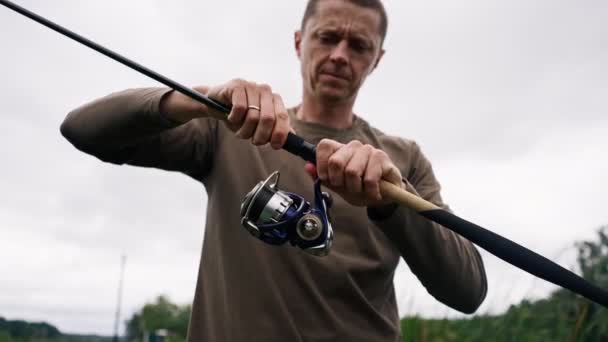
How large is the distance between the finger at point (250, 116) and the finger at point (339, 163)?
247 mm

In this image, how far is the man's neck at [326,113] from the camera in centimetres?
308

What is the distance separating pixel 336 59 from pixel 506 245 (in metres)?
1.41

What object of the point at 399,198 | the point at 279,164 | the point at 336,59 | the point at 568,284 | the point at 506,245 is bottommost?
the point at 568,284

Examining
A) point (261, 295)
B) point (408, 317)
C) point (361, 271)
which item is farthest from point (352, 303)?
point (408, 317)

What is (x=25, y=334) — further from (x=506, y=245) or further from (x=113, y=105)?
(x=506, y=245)

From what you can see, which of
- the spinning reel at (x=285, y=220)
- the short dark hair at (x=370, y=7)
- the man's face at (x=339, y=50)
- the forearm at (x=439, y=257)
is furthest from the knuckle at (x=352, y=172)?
the short dark hair at (x=370, y=7)

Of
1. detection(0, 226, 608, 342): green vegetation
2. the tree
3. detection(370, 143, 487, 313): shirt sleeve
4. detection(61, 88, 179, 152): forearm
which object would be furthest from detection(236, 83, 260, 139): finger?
the tree

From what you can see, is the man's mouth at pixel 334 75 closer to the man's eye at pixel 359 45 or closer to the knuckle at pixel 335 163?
the man's eye at pixel 359 45

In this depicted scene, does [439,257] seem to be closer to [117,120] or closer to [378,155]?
[378,155]

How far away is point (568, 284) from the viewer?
1744 mm

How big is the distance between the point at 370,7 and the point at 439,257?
4.43ft

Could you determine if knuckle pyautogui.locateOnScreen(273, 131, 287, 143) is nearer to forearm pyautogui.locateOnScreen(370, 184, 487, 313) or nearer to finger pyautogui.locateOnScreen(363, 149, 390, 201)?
finger pyautogui.locateOnScreen(363, 149, 390, 201)

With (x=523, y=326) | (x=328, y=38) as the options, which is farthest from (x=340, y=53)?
(x=523, y=326)

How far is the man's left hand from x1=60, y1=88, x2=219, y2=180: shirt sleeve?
652 millimetres
